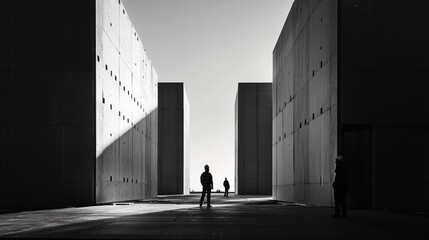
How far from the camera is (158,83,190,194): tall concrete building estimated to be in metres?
61.0

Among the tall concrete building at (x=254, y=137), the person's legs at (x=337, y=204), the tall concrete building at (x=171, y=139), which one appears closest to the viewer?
the person's legs at (x=337, y=204)

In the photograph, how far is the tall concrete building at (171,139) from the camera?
61.0m

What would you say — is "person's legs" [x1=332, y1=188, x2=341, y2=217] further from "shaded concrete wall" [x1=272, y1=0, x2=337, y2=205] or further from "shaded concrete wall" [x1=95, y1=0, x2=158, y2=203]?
"shaded concrete wall" [x1=95, y1=0, x2=158, y2=203]
